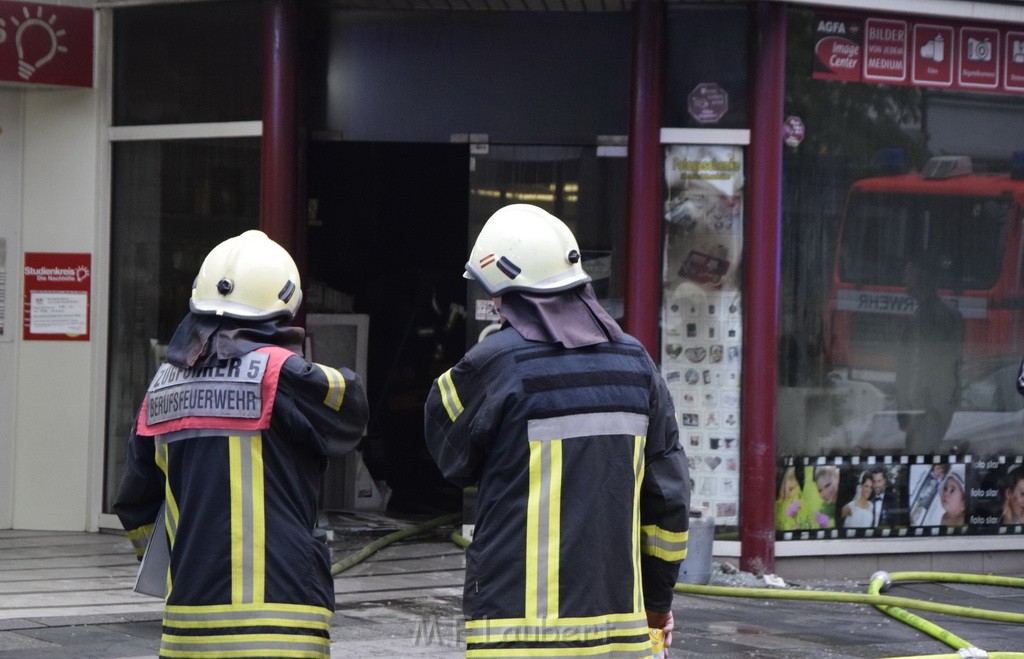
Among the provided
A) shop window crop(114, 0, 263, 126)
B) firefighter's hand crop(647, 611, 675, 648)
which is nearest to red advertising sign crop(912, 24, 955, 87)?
shop window crop(114, 0, 263, 126)

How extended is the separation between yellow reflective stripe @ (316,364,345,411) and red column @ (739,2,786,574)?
5.66m

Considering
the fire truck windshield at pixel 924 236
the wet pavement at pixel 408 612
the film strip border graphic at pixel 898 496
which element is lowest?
the wet pavement at pixel 408 612

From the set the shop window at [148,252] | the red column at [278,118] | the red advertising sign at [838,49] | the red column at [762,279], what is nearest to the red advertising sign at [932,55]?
the red advertising sign at [838,49]

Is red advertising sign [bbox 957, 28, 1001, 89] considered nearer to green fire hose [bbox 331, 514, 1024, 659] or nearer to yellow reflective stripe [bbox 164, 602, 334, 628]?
green fire hose [bbox 331, 514, 1024, 659]

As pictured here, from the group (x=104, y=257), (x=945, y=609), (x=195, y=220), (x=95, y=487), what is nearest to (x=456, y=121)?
(x=195, y=220)

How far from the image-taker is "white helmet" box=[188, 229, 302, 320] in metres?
3.93

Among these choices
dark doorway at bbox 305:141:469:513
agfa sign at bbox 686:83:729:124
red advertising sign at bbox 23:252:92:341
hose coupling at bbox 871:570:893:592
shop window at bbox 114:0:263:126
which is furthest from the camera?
dark doorway at bbox 305:141:469:513

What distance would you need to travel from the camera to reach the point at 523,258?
3.58 m

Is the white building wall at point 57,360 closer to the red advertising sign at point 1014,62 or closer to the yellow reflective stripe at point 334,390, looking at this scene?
the red advertising sign at point 1014,62

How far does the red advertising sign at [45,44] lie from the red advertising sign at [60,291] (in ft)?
4.06

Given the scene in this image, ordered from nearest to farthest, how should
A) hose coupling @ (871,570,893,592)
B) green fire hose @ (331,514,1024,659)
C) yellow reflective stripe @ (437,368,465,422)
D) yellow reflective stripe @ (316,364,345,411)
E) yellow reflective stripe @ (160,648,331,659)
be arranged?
1. yellow reflective stripe @ (437,368,465,422)
2. yellow reflective stripe @ (160,648,331,659)
3. yellow reflective stripe @ (316,364,345,411)
4. green fire hose @ (331,514,1024,659)
5. hose coupling @ (871,570,893,592)

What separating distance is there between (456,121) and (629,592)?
6674mm

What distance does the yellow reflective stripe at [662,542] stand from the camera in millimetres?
3740

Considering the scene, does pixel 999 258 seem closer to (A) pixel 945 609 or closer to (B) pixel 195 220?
(A) pixel 945 609
